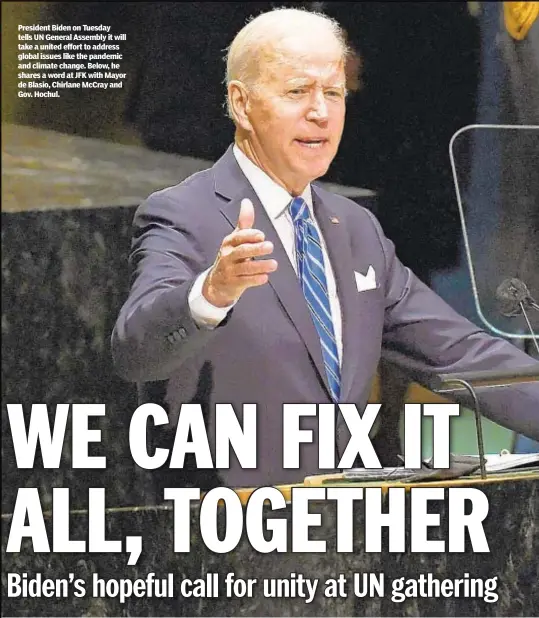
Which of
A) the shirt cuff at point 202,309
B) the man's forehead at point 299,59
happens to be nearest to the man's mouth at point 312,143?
the man's forehead at point 299,59

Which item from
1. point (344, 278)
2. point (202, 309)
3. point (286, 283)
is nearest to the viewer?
point (202, 309)

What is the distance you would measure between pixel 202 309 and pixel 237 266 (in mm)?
258

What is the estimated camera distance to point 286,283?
332 cm

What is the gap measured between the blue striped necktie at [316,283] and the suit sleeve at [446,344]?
200mm

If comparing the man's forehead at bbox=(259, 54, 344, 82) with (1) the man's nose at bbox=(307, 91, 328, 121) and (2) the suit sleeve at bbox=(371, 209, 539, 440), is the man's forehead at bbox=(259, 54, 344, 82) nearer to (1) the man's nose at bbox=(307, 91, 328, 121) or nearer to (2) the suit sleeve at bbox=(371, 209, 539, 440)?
(1) the man's nose at bbox=(307, 91, 328, 121)

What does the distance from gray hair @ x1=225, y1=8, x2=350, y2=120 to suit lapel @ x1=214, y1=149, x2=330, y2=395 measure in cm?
26

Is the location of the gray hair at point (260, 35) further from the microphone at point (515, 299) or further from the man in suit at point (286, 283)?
the microphone at point (515, 299)

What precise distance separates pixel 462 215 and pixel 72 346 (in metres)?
1.43

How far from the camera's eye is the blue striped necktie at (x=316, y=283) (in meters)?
3.36

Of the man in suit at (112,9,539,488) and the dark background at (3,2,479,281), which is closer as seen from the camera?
the man in suit at (112,9,539,488)

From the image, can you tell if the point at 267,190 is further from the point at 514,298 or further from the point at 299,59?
the point at 514,298

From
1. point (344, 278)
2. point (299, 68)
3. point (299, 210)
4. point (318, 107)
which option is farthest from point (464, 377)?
point (299, 68)

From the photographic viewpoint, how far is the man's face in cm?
336

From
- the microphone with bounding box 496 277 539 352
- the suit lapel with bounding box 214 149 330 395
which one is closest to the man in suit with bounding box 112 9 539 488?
the suit lapel with bounding box 214 149 330 395
